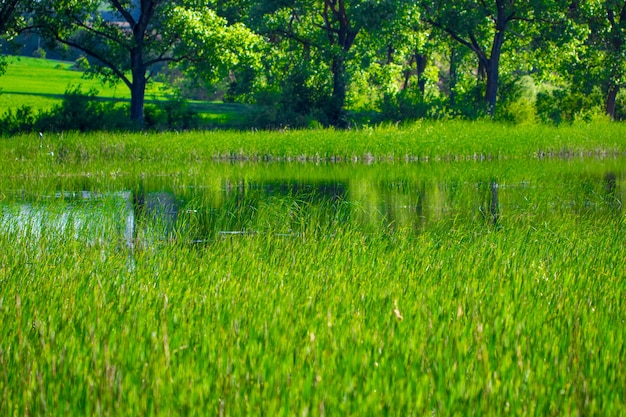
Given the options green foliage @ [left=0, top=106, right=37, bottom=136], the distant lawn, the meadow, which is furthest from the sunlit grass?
the meadow

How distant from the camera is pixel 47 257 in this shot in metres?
9.02

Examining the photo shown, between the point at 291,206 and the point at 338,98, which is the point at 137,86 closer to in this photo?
the point at 338,98

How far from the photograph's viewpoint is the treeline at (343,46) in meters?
37.2

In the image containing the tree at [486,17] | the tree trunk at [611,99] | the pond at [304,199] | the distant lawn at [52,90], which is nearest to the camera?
the pond at [304,199]

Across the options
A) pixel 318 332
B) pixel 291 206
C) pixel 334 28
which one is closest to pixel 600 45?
pixel 334 28

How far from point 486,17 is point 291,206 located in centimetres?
3044

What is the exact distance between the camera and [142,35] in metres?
37.7

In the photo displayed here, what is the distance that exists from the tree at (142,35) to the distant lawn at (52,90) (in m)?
1.64

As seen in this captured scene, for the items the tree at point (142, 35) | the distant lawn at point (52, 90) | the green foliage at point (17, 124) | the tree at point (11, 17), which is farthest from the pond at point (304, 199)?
the distant lawn at point (52, 90)

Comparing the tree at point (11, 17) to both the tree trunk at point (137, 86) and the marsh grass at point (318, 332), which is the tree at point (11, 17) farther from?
the marsh grass at point (318, 332)

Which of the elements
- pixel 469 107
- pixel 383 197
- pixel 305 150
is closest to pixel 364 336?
pixel 383 197

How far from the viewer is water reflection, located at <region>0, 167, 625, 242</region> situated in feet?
39.0

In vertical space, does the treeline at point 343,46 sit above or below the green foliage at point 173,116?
above

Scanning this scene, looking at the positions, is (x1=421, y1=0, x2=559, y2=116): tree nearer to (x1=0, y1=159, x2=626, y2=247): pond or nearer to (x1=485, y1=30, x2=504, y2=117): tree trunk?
(x1=485, y1=30, x2=504, y2=117): tree trunk
